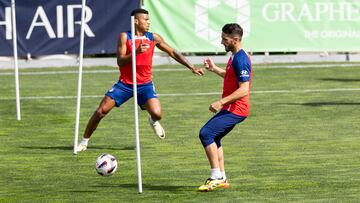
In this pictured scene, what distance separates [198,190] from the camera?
14156 mm

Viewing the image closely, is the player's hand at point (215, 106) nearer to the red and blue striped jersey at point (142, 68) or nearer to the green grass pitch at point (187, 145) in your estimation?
the green grass pitch at point (187, 145)

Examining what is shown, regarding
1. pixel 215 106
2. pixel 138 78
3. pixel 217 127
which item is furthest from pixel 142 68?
pixel 215 106

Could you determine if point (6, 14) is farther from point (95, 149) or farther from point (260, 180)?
point (260, 180)

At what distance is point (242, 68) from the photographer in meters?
13.9

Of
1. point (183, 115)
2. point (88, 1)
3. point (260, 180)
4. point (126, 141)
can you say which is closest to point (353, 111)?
point (183, 115)

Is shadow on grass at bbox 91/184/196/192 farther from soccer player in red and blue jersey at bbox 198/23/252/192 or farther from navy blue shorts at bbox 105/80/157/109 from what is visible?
navy blue shorts at bbox 105/80/157/109

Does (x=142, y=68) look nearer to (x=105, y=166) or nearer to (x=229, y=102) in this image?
(x=105, y=166)

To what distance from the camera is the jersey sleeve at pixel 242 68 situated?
13.8 m

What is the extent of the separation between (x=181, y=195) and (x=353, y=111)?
33.4 feet

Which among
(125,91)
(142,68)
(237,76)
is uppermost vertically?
(237,76)

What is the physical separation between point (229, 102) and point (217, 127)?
46 centimetres

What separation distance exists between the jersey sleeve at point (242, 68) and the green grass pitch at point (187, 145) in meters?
1.46

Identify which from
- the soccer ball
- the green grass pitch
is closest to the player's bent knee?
the green grass pitch

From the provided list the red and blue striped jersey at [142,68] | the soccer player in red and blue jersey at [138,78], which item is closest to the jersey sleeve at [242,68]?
the soccer player in red and blue jersey at [138,78]
